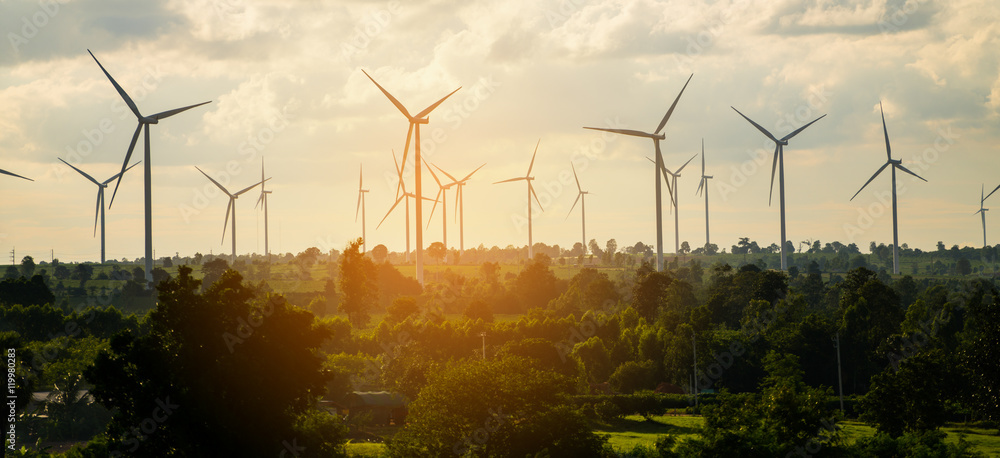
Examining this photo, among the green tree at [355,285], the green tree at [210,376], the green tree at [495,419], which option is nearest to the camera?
the green tree at [210,376]

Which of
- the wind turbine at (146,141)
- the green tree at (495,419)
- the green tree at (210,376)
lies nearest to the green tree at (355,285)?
the wind turbine at (146,141)

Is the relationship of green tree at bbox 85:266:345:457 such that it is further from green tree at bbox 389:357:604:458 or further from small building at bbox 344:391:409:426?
small building at bbox 344:391:409:426

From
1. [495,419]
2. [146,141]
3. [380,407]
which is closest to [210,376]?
[495,419]

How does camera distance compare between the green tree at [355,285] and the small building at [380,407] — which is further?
the green tree at [355,285]

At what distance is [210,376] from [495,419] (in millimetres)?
23818

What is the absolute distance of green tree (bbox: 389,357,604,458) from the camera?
209 feet

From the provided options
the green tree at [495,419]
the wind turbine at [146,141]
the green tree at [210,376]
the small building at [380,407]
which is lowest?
the small building at [380,407]

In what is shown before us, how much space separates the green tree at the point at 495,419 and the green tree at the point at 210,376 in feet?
49.7

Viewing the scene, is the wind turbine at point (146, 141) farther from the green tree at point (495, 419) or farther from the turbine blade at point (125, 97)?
the green tree at point (495, 419)

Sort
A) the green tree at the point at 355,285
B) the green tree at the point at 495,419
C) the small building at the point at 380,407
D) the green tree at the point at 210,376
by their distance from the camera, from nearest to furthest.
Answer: the green tree at the point at 210,376 < the green tree at the point at 495,419 < the small building at the point at 380,407 < the green tree at the point at 355,285

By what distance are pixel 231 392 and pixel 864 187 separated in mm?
152438

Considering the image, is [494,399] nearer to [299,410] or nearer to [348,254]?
[299,410]

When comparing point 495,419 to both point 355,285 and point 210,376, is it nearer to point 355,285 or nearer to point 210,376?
point 210,376

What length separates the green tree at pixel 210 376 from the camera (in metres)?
48.1
